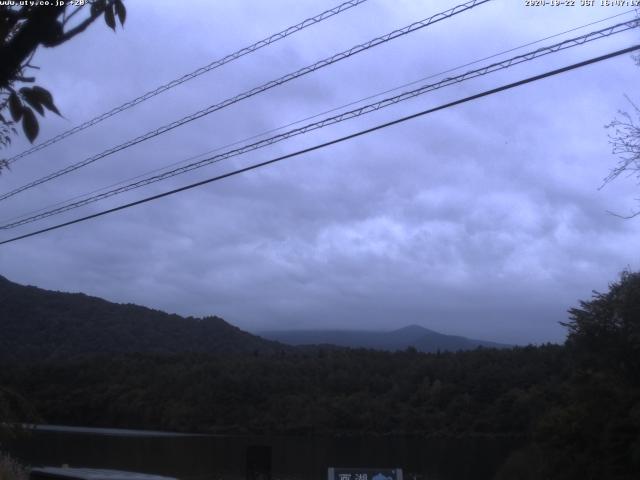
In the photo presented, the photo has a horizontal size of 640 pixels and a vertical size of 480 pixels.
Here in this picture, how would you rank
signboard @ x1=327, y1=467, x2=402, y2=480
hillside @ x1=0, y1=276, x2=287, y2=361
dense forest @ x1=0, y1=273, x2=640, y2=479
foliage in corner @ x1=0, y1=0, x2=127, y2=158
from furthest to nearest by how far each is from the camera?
hillside @ x1=0, y1=276, x2=287, y2=361 → dense forest @ x1=0, y1=273, x2=640, y2=479 → signboard @ x1=327, y1=467, x2=402, y2=480 → foliage in corner @ x1=0, y1=0, x2=127, y2=158

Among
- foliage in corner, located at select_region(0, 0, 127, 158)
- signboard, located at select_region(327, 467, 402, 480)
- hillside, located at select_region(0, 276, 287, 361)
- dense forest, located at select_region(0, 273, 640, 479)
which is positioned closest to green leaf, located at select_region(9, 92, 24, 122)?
foliage in corner, located at select_region(0, 0, 127, 158)

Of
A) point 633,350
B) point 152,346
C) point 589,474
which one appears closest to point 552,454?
point 589,474

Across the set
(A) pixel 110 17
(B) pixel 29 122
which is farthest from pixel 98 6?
(B) pixel 29 122

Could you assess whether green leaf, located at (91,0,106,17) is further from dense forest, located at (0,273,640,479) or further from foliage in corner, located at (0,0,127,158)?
dense forest, located at (0,273,640,479)

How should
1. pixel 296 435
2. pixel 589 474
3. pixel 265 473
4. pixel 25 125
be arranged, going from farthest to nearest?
pixel 296 435
pixel 589 474
pixel 265 473
pixel 25 125

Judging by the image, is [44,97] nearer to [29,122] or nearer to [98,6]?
[29,122]

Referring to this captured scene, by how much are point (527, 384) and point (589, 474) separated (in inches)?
1099

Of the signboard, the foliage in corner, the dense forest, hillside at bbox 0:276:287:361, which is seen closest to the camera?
the foliage in corner

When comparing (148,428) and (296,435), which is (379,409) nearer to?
(296,435)

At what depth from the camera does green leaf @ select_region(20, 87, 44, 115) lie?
12.7 ft

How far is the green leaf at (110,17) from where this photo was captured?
411 cm

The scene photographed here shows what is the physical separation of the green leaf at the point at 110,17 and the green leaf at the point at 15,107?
0.60 m

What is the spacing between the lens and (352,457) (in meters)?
36.6

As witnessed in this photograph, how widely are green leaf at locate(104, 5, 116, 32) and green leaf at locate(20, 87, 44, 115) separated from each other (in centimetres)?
55
